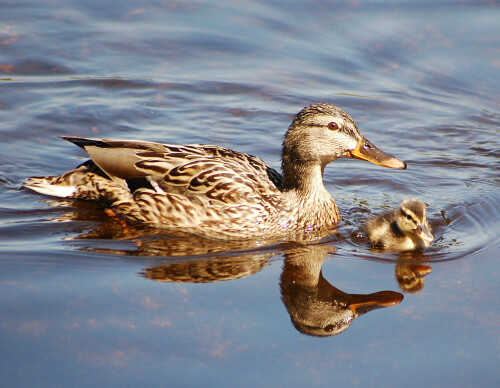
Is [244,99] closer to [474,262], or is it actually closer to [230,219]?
[230,219]

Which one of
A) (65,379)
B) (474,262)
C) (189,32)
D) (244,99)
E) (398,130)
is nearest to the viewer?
(65,379)

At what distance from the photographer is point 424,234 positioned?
7.29 meters

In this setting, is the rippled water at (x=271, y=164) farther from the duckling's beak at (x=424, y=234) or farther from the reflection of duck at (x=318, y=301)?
the duckling's beak at (x=424, y=234)

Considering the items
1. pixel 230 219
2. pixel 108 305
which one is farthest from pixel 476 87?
pixel 108 305

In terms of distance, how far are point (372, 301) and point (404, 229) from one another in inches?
49.0

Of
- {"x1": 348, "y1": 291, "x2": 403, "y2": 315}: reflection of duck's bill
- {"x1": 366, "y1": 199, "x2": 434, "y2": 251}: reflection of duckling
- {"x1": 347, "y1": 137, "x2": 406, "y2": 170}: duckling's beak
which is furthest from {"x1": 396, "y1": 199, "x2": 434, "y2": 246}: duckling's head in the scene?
{"x1": 348, "y1": 291, "x2": 403, "y2": 315}: reflection of duck's bill

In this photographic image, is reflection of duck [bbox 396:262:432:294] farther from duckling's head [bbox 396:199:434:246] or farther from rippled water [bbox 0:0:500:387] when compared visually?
duckling's head [bbox 396:199:434:246]

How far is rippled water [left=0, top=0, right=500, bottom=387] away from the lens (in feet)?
18.3

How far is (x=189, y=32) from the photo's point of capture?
41.2 feet

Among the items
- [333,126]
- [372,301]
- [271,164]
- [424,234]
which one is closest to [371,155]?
[333,126]

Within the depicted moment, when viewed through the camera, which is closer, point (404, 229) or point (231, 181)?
point (404, 229)

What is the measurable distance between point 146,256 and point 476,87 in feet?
20.1

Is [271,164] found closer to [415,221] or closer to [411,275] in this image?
[415,221]

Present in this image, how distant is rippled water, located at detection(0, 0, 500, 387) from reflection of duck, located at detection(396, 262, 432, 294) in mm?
24
